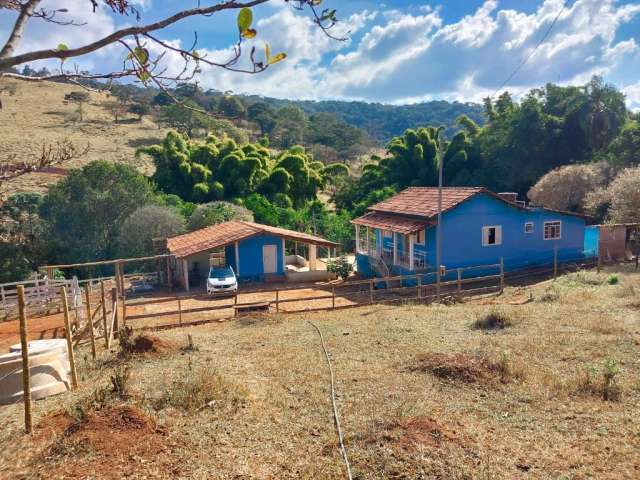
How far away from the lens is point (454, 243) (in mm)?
22266

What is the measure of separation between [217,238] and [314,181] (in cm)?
1905

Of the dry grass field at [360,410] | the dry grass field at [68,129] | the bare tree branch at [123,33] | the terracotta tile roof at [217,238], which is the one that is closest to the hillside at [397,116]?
the dry grass field at [68,129]

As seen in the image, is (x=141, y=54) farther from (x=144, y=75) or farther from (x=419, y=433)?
(x=419, y=433)

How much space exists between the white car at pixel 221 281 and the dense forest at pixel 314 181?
548 centimetres

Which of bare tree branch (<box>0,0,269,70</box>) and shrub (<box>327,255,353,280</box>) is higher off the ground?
bare tree branch (<box>0,0,269,70</box>)

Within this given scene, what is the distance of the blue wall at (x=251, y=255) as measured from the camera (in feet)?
78.0

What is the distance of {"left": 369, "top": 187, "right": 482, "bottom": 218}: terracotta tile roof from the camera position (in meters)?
22.1

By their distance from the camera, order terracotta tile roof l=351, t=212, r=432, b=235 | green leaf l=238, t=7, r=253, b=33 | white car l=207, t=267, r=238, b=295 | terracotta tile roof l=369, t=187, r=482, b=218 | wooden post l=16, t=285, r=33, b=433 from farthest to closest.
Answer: terracotta tile roof l=369, t=187, r=482, b=218, terracotta tile roof l=351, t=212, r=432, b=235, white car l=207, t=267, r=238, b=295, wooden post l=16, t=285, r=33, b=433, green leaf l=238, t=7, r=253, b=33

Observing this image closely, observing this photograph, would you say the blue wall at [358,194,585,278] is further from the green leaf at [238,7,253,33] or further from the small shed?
the green leaf at [238,7,253,33]

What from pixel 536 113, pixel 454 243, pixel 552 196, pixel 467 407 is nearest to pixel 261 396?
pixel 467 407

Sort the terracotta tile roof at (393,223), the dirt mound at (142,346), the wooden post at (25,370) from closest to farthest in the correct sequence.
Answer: the wooden post at (25,370), the dirt mound at (142,346), the terracotta tile roof at (393,223)

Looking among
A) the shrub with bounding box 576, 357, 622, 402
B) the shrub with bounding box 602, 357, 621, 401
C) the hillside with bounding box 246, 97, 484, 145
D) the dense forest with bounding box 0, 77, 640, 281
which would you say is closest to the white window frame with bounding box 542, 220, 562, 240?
the dense forest with bounding box 0, 77, 640, 281

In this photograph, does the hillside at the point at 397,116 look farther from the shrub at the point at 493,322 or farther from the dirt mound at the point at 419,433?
the dirt mound at the point at 419,433

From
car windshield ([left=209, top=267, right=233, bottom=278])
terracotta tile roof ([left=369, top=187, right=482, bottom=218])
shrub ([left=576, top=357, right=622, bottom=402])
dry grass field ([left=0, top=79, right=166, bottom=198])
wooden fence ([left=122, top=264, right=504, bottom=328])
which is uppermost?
dry grass field ([left=0, top=79, right=166, bottom=198])
